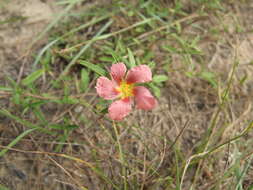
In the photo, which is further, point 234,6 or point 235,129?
point 234,6

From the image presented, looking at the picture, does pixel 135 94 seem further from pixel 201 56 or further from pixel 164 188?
pixel 201 56

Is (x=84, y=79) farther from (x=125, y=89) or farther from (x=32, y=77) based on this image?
(x=125, y=89)

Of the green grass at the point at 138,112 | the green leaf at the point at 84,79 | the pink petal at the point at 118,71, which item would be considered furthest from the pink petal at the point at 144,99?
the green leaf at the point at 84,79

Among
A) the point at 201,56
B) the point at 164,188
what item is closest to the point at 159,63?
the point at 201,56

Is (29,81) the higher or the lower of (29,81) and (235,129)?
the higher

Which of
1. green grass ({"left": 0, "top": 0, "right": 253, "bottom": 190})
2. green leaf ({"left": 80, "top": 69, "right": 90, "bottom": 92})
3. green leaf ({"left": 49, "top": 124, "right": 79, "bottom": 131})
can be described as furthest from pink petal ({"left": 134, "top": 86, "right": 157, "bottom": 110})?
green leaf ({"left": 80, "top": 69, "right": 90, "bottom": 92})

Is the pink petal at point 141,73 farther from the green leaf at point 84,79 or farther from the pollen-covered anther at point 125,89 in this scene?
the green leaf at point 84,79
